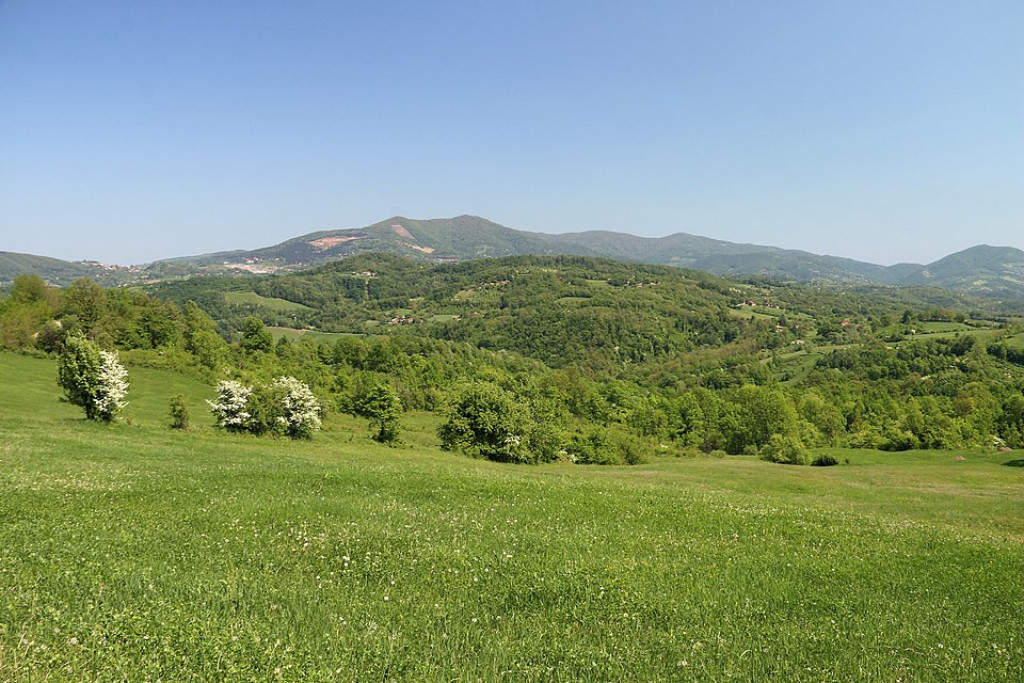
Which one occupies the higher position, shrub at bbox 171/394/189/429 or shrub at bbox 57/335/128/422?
shrub at bbox 57/335/128/422

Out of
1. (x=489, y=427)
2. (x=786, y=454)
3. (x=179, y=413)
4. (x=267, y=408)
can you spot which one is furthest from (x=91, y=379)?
(x=786, y=454)

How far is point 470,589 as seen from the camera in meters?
9.59

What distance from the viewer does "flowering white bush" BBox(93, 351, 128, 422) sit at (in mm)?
48469

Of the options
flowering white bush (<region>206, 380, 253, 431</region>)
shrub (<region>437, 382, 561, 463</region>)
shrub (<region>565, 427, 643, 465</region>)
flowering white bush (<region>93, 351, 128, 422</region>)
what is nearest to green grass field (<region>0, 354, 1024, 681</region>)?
flowering white bush (<region>93, 351, 128, 422</region>)

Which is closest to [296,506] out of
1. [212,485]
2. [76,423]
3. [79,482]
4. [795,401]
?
[212,485]

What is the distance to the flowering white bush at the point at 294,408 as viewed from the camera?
5981 cm

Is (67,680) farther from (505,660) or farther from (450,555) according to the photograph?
(450,555)

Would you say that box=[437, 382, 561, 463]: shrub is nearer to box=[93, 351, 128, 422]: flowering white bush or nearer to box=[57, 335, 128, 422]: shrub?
box=[93, 351, 128, 422]: flowering white bush

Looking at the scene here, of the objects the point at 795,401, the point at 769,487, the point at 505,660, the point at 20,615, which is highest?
the point at 20,615

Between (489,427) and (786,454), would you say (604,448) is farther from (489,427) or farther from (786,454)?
(489,427)

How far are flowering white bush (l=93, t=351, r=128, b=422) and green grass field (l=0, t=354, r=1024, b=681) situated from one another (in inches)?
1402

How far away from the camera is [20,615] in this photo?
6.80 metres

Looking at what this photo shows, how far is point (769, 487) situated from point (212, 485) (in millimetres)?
39830

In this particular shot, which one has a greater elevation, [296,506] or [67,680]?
[67,680]
